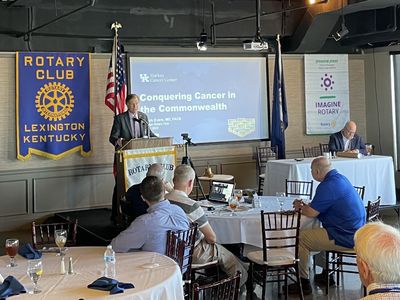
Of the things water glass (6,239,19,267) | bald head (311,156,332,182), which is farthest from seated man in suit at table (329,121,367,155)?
water glass (6,239,19,267)

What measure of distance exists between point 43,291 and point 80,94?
6.41 m

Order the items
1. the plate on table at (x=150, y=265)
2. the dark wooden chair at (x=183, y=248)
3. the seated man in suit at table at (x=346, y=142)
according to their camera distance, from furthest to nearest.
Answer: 1. the seated man in suit at table at (x=346, y=142)
2. the dark wooden chair at (x=183, y=248)
3. the plate on table at (x=150, y=265)

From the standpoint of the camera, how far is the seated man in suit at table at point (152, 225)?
4.39 metres

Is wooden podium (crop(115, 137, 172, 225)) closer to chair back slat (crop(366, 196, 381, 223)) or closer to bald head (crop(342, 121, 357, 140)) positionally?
chair back slat (crop(366, 196, 381, 223))

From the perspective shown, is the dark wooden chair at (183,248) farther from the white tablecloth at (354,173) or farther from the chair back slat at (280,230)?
the white tablecloth at (354,173)

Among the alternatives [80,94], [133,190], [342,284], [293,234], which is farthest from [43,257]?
[80,94]

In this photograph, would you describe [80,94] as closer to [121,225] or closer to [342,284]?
[121,225]

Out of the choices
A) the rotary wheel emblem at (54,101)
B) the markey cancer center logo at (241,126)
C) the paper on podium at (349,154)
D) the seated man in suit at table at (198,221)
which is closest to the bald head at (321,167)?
the seated man in suit at table at (198,221)

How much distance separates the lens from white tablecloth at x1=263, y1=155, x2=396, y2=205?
873cm

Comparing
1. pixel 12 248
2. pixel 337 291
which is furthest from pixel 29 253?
pixel 337 291

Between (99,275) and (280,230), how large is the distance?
7.16ft

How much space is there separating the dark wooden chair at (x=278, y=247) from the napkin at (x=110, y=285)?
214cm

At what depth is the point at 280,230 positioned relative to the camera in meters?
5.54

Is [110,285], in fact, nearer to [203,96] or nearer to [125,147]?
[125,147]
